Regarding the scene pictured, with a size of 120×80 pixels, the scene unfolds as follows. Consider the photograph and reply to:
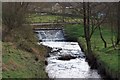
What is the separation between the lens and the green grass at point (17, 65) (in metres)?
17.4

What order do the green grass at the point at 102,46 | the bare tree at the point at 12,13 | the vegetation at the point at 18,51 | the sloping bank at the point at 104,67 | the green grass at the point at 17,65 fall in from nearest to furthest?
the green grass at the point at 17,65
the vegetation at the point at 18,51
the sloping bank at the point at 104,67
the green grass at the point at 102,46
the bare tree at the point at 12,13

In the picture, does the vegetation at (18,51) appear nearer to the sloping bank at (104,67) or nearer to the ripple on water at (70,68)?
the ripple on water at (70,68)

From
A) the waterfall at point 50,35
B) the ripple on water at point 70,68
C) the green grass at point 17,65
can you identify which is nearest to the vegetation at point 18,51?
the green grass at point 17,65

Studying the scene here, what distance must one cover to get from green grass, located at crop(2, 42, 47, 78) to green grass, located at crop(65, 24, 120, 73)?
5.03m

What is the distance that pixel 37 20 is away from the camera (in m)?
59.3

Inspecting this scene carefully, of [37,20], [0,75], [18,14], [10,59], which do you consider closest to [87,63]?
[18,14]

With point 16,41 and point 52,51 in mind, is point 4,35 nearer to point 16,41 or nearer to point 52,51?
point 16,41

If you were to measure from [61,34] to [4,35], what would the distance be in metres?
24.6

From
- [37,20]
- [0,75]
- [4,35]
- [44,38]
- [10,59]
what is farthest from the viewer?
[37,20]

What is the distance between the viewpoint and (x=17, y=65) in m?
19.7

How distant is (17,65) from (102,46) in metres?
16.8

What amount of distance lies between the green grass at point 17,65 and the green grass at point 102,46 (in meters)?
5.03

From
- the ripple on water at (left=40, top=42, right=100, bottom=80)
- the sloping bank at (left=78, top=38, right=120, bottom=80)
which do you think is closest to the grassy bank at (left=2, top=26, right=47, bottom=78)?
the ripple on water at (left=40, top=42, right=100, bottom=80)

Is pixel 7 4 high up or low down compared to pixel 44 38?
up
